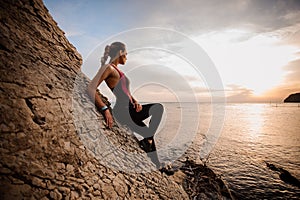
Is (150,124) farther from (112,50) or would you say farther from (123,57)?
(112,50)

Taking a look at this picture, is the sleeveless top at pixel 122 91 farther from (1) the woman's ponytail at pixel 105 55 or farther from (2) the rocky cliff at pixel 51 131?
(2) the rocky cliff at pixel 51 131

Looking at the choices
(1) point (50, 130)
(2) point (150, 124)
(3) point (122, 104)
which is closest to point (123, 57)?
(3) point (122, 104)

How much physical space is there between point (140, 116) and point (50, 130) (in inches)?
72.9

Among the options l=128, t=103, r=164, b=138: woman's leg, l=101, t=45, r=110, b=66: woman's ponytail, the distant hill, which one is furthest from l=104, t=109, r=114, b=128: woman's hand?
the distant hill

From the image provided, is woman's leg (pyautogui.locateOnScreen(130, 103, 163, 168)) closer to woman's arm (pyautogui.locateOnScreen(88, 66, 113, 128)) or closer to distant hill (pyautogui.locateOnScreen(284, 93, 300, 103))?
woman's arm (pyautogui.locateOnScreen(88, 66, 113, 128))

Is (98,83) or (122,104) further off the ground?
(98,83)

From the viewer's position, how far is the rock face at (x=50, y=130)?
158 centimetres

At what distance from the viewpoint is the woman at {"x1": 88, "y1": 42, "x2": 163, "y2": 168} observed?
2.81m

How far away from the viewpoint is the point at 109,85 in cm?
299

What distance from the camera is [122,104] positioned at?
3203 millimetres

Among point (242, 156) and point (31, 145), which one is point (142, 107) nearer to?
point (31, 145)

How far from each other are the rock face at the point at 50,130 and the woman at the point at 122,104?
33 cm

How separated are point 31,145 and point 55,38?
2.25 m

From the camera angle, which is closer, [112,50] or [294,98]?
[112,50]
